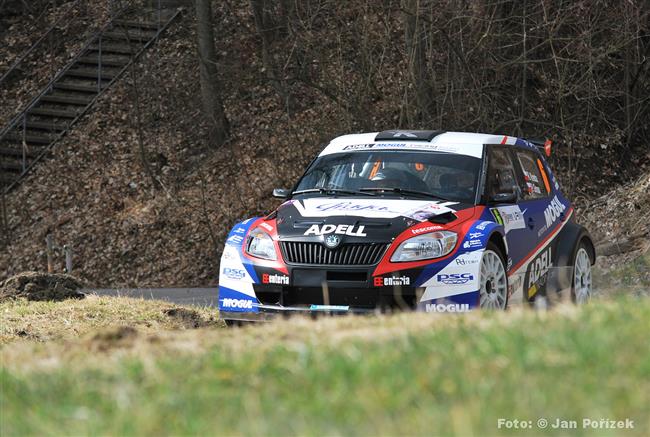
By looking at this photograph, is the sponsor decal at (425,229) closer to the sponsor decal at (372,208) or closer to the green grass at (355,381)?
the sponsor decal at (372,208)

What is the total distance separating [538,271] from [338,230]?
2.49 m

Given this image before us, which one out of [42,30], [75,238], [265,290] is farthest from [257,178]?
[265,290]

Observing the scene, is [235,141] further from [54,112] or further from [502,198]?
[502,198]

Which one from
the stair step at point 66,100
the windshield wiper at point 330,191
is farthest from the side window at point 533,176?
the stair step at point 66,100

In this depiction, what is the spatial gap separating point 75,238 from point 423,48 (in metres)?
8.44

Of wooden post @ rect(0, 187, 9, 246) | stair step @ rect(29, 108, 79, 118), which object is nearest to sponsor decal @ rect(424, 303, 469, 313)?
wooden post @ rect(0, 187, 9, 246)

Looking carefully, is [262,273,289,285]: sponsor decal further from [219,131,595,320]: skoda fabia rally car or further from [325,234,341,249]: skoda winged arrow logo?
[325,234,341,249]: skoda winged arrow logo

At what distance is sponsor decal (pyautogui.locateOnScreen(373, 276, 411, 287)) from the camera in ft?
32.9

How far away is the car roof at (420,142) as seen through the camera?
11859 mm

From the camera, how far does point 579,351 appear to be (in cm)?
569

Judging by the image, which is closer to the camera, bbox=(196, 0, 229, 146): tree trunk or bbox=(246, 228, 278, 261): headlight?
bbox=(246, 228, 278, 261): headlight

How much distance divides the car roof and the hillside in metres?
8.06

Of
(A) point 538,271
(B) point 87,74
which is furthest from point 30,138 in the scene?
(A) point 538,271

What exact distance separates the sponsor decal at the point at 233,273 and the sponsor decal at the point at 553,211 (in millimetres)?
3394
